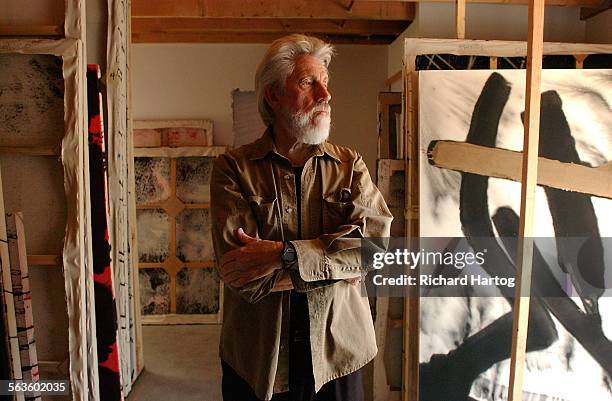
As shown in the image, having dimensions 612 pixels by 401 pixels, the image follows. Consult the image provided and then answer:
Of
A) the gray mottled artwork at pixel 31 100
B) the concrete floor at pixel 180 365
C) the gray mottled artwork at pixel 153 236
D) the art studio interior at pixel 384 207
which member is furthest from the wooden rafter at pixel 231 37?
the concrete floor at pixel 180 365

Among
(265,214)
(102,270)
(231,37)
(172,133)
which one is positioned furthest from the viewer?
(172,133)

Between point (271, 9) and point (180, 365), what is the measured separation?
9.18ft

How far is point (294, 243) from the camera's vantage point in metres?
1.49

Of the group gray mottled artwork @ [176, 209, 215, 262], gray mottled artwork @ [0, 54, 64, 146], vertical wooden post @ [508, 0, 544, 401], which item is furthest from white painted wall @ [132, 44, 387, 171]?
vertical wooden post @ [508, 0, 544, 401]

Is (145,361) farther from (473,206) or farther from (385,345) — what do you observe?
(473,206)

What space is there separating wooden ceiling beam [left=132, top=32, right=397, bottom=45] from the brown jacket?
327 centimetres

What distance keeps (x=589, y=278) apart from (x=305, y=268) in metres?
2.04

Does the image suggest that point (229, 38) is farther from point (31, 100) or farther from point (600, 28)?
point (600, 28)

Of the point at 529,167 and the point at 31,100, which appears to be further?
the point at 31,100

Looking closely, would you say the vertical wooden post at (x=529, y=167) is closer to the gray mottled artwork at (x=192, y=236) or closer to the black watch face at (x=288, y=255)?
the black watch face at (x=288, y=255)

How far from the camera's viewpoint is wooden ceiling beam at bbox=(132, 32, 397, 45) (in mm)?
4672

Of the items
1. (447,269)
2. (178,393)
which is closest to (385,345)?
(447,269)

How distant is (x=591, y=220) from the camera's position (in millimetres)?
2748

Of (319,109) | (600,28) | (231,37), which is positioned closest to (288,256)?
(319,109)
